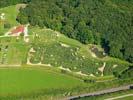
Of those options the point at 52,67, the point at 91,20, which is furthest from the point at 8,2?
the point at 52,67

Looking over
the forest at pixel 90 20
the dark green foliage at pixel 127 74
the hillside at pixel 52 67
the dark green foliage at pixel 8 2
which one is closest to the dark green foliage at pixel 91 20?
the forest at pixel 90 20

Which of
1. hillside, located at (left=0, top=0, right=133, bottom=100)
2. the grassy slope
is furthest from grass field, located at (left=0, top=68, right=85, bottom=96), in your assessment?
the grassy slope

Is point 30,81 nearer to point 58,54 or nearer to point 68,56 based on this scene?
point 58,54

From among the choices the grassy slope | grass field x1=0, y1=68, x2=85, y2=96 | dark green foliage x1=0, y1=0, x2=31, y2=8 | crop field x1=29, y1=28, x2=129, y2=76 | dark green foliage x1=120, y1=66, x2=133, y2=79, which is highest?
dark green foliage x1=0, y1=0, x2=31, y2=8

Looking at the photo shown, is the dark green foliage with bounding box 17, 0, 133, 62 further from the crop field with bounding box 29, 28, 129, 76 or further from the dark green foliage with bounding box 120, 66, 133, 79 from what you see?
the dark green foliage with bounding box 120, 66, 133, 79

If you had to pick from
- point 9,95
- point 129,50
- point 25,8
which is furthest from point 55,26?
point 9,95

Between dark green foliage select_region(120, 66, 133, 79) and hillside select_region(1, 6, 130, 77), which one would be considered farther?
hillside select_region(1, 6, 130, 77)

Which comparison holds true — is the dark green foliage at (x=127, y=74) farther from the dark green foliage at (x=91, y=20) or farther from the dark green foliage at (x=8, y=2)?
the dark green foliage at (x=8, y=2)
